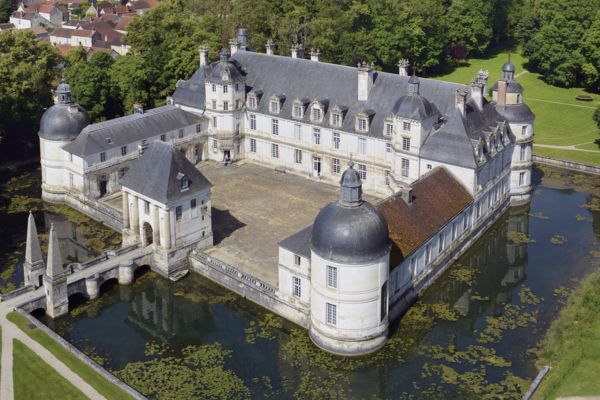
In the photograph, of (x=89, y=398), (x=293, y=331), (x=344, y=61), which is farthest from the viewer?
(x=344, y=61)

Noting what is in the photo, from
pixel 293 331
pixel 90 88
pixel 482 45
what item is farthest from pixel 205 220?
pixel 482 45

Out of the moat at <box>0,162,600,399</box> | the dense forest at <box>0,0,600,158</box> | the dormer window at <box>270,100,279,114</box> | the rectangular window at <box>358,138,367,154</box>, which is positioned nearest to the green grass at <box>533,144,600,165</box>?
the dense forest at <box>0,0,600,158</box>

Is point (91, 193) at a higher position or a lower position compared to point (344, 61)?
lower

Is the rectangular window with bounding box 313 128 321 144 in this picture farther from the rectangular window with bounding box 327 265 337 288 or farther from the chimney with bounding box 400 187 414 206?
the rectangular window with bounding box 327 265 337 288

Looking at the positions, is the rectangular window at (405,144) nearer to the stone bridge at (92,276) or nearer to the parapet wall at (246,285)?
the parapet wall at (246,285)

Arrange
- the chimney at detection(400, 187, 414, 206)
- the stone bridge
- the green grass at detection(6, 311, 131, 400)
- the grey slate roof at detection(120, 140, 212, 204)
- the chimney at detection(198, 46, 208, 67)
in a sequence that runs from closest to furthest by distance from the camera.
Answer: the green grass at detection(6, 311, 131, 400) < the stone bridge < the chimney at detection(400, 187, 414, 206) < the grey slate roof at detection(120, 140, 212, 204) < the chimney at detection(198, 46, 208, 67)

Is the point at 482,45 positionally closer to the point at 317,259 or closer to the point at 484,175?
Answer: the point at 484,175
